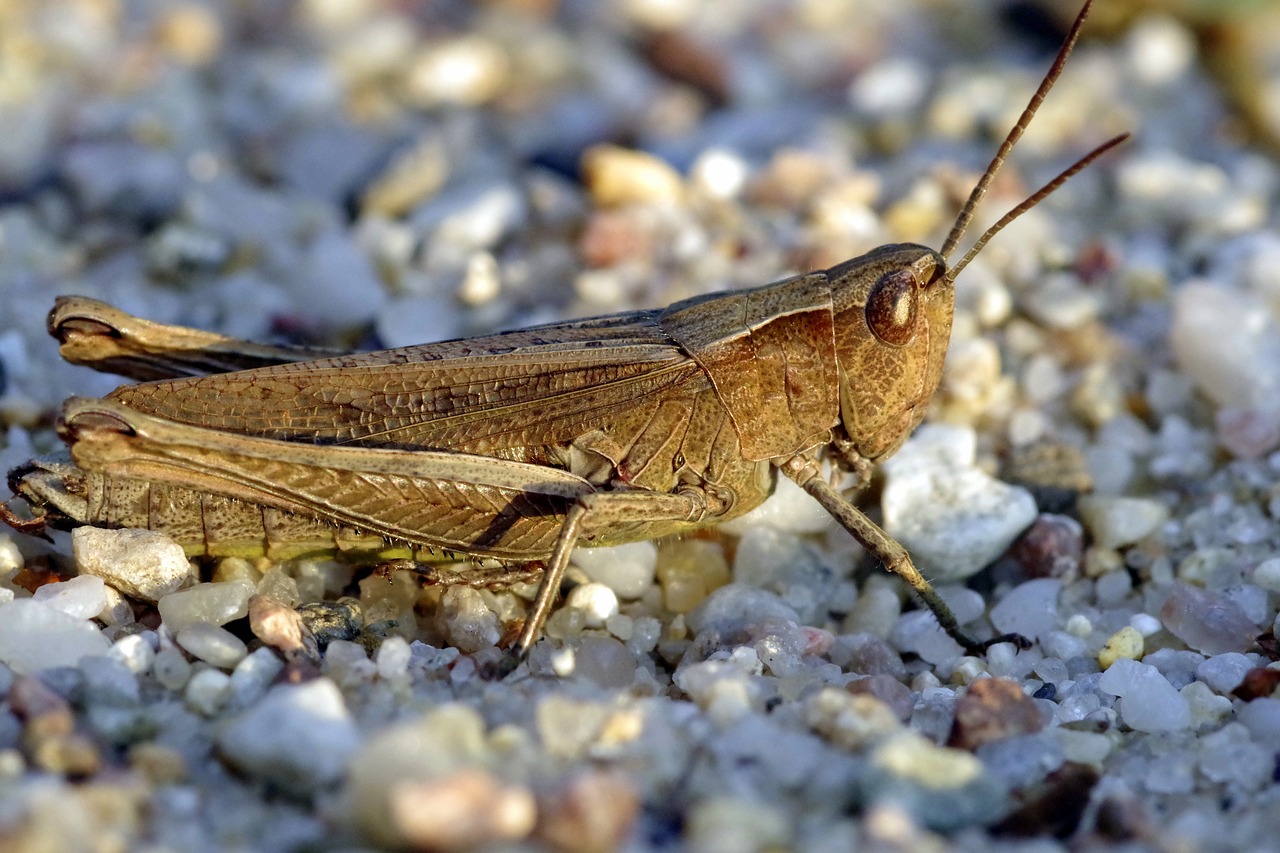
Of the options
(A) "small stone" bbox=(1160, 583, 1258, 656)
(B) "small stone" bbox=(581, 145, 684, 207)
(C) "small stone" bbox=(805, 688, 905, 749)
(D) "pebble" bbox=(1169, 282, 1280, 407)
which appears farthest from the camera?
(B) "small stone" bbox=(581, 145, 684, 207)

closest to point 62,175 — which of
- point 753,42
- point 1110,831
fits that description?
point 753,42

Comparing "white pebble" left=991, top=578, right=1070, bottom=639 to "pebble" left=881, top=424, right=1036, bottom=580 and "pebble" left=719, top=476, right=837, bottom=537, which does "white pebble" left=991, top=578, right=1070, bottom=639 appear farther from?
"pebble" left=719, top=476, right=837, bottom=537

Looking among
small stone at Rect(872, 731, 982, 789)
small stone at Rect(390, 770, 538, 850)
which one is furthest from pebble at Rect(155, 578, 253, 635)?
small stone at Rect(872, 731, 982, 789)

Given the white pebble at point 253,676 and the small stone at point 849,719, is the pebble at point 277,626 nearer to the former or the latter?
the white pebble at point 253,676

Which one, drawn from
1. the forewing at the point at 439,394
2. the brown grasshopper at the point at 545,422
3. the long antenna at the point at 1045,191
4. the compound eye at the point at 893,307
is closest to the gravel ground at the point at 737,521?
the brown grasshopper at the point at 545,422

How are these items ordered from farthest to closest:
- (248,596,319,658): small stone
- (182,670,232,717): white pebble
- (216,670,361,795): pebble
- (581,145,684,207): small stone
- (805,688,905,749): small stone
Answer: (581,145,684,207): small stone < (248,596,319,658): small stone < (182,670,232,717): white pebble < (805,688,905,749): small stone < (216,670,361,795): pebble

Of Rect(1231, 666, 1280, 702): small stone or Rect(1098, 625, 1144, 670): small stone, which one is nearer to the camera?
Rect(1231, 666, 1280, 702): small stone
